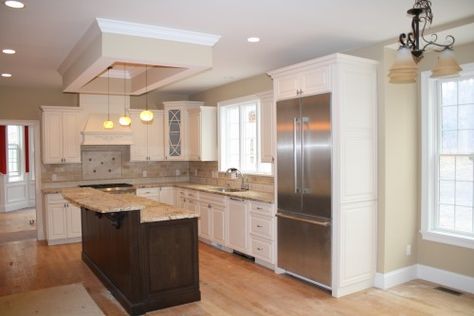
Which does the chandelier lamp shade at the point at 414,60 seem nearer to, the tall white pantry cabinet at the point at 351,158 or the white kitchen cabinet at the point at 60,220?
the tall white pantry cabinet at the point at 351,158

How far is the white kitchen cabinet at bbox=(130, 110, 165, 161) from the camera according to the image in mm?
7539

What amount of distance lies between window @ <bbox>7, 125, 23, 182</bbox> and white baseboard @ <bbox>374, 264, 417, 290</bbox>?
962 cm

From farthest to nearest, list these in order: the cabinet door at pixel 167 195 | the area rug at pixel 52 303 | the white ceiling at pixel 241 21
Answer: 1. the cabinet door at pixel 167 195
2. the area rug at pixel 52 303
3. the white ceiling at pixel 241 21

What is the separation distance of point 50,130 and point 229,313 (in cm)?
478

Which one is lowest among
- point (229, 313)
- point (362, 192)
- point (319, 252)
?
point (229, 313)

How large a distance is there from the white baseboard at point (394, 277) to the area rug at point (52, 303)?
117 inches

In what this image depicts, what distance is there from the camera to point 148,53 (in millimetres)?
3924

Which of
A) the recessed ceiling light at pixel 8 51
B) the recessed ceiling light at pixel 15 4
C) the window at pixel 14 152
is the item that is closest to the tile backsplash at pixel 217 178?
the recessed ceiling light at pixel 8 51

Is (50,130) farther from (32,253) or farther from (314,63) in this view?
(314,63)

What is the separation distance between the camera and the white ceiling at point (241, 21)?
327cm

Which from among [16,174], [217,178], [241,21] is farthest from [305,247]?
[16,174]

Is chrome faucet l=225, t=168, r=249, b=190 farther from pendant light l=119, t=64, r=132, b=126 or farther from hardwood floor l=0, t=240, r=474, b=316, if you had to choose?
pendant light l=119, t=64, r=132, b=126

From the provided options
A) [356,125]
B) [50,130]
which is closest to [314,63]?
[356,125]

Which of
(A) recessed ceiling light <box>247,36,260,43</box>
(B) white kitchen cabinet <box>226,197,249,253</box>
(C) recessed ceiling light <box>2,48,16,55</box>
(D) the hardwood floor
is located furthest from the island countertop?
(A) recessed ceiling light <box>247,36,260,43</box>
